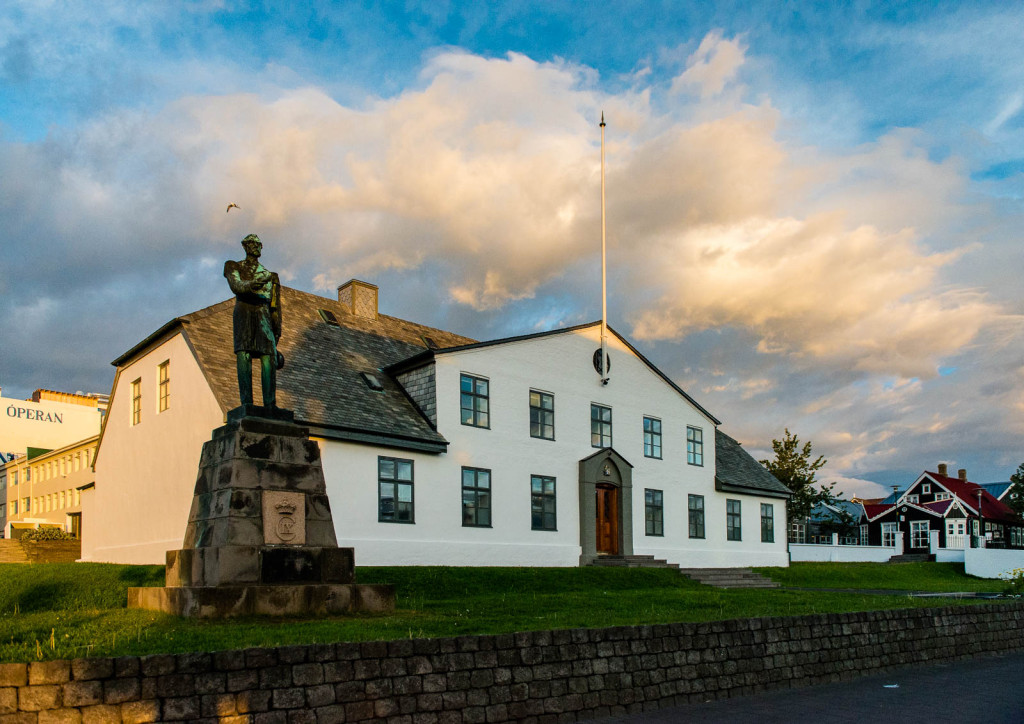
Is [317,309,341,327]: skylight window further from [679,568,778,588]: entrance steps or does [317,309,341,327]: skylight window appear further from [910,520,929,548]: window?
[910,520,929,548]: window

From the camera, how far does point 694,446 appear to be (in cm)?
3247

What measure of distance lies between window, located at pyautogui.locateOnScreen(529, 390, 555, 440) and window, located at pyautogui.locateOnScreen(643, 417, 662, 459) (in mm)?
4566

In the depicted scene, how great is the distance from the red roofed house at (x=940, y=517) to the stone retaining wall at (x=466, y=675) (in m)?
53.9

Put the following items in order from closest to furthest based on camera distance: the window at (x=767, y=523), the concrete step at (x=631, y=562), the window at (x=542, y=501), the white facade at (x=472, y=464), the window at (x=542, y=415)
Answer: the white facade at (x=472, y=464), the window at (x=542, y=501), the window at (x=542, y=415), the concrete step at (x=631, y=562), the window at (x=767, y=523)

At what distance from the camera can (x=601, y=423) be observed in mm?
28734

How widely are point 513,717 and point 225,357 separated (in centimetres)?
1500

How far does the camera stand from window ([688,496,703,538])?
3153cm

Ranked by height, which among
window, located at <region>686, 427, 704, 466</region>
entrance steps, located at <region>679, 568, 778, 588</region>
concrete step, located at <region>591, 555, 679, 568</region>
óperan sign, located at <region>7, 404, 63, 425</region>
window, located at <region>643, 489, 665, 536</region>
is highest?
óperan sign, located at <region>7, 404, 63, 425</region>

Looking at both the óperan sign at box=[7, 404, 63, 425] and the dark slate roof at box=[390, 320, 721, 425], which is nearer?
the dark slate roof at box=[390, 320, 721, 425]

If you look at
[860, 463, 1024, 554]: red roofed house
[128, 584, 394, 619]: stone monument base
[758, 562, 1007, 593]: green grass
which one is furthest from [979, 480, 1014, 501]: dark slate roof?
[128, 584, 394, 619]: stone monument base

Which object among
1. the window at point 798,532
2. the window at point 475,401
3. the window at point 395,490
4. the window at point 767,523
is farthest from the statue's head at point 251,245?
the window at point 798,532

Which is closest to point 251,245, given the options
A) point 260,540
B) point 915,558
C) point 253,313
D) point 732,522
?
point 253,313

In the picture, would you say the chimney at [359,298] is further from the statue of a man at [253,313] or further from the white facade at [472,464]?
the statue of a man at [253,313]

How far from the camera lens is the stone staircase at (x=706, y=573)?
1066 inches
